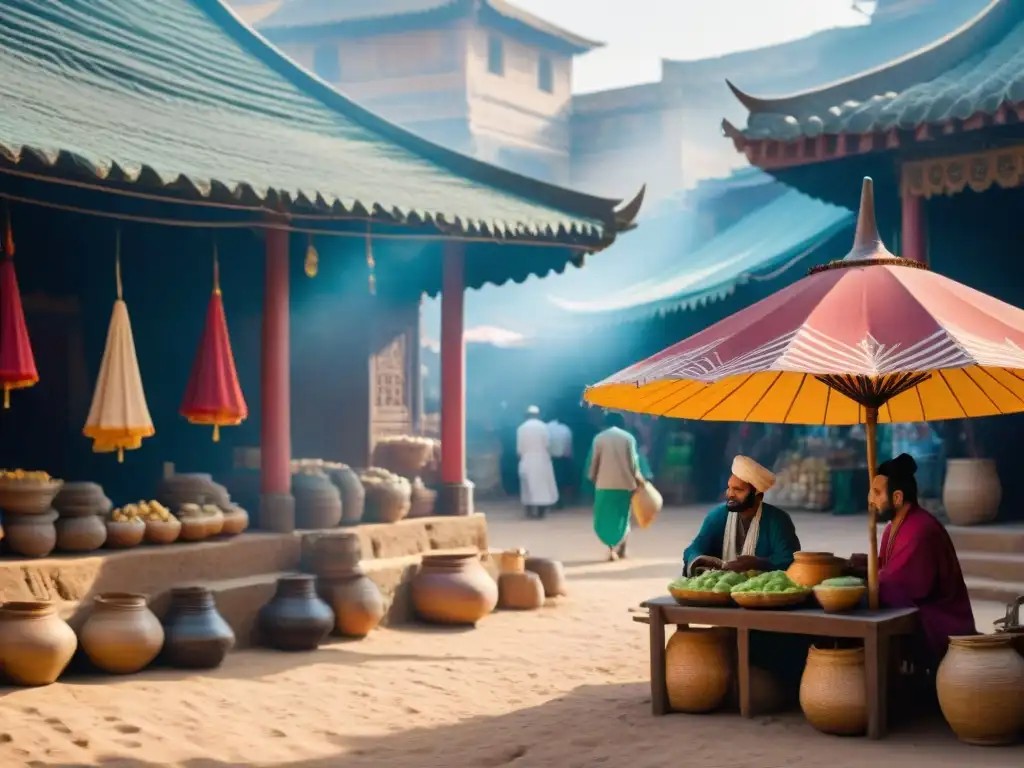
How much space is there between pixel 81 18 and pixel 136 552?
4.39m

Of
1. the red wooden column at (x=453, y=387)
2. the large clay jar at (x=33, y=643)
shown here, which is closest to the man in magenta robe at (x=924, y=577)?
the large clay jar at (x=33, y=643)

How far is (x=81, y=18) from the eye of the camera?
1099cm

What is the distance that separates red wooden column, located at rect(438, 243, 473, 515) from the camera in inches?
462

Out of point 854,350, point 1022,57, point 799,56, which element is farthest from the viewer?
point 799,56

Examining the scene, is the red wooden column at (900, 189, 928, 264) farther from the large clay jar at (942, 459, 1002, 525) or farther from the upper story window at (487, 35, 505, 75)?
the upper story window at (487, 35, 505, 75)

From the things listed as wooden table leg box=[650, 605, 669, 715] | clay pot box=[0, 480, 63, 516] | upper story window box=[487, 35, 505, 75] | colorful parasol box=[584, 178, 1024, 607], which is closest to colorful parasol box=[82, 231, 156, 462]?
clay pot box=[0, 480, 63, 516]

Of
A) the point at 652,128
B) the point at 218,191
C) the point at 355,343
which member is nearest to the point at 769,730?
the point at 218,191

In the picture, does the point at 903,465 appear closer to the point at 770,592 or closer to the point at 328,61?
the point at 770,592

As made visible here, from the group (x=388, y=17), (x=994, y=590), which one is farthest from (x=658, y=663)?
(x=388, y=17)

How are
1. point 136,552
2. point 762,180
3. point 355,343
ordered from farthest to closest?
point 762,180
point 355,343
point 136,552

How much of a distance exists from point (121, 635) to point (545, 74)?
2984 cm

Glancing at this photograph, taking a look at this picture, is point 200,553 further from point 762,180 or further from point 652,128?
point 652,128

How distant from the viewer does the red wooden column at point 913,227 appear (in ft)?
36.9

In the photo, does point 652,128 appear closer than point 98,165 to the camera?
No
